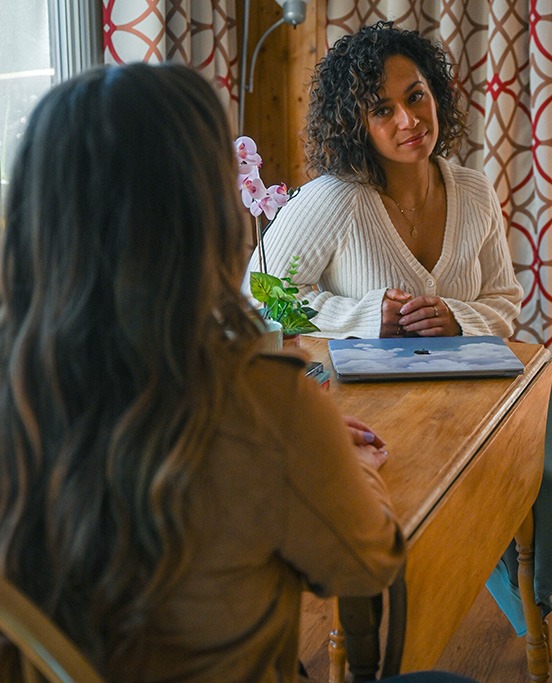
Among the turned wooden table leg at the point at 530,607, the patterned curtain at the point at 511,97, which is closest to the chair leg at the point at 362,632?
the turned wooden table leg at the point at 530,607

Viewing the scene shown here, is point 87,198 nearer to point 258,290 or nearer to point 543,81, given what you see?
point 258,290

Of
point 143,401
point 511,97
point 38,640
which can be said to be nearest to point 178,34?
point 511,97

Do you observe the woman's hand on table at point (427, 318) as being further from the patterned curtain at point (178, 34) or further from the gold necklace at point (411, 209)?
the patterned curtain at point (178, 34)

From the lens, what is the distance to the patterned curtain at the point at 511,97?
2.95 meters

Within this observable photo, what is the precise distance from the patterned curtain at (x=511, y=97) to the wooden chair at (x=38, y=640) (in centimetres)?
263

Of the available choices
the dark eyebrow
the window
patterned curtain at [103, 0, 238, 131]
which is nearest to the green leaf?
the dark eyebrow

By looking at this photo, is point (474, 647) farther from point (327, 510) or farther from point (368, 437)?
point (327, 510)

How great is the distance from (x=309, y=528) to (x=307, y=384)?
0.40 ft

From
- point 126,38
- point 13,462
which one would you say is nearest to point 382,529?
point 13,462

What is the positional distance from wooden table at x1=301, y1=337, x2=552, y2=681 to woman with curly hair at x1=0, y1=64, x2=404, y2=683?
0.91 ft

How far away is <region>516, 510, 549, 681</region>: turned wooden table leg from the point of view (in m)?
1.79

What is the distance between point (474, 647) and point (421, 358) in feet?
2.73

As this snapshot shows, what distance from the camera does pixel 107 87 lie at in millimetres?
722

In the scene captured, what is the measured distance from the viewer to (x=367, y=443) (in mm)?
1140
